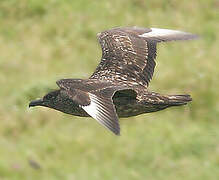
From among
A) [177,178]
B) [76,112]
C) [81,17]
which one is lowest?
[177,178]

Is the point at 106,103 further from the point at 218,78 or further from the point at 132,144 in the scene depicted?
the point at 218,78

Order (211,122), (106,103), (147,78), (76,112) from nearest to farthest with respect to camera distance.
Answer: (106,103)
(76,112)
(147,78)
(211,122)

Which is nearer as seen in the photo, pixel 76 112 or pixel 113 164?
pixel 76 112

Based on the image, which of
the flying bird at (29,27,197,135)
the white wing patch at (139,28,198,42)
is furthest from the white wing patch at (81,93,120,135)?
the white wing patch at (139,28,198,42)

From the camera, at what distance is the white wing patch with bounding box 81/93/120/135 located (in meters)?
6.59

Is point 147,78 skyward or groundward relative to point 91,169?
skyward

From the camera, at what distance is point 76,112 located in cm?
758

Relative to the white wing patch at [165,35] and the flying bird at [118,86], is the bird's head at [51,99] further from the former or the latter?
the white wing patch at [165,35]

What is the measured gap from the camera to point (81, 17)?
584 inches

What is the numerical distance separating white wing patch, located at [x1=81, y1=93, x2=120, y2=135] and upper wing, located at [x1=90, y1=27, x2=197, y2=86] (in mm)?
1122

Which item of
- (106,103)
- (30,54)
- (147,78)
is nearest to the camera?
(106,103)

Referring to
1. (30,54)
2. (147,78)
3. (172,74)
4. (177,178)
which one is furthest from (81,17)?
(147,78)

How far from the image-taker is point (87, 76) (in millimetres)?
12875

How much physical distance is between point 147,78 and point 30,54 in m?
5.94
